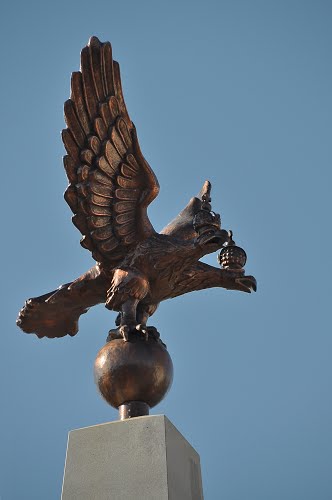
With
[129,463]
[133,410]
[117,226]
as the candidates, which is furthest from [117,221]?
[129,463]

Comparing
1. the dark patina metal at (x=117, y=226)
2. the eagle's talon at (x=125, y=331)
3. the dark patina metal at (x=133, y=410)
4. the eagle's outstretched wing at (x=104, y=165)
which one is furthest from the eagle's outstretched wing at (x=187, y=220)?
the dark patina metal at (x=133, y=410)

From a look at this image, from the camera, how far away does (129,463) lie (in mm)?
2381

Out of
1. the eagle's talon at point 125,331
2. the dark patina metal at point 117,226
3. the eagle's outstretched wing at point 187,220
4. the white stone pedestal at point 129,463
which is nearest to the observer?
the white stone pedestal at point 129,463

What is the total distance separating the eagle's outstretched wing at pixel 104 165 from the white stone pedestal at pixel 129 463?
105 cm

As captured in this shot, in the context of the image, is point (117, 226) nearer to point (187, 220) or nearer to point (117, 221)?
point (117, 221)

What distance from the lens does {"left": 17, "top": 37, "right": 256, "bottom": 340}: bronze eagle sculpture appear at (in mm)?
3141

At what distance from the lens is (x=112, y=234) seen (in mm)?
3262

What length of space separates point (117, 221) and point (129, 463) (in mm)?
1337

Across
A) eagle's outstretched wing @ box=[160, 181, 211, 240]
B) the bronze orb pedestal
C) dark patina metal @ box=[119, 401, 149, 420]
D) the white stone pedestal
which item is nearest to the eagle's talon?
the bronze orb pedestal

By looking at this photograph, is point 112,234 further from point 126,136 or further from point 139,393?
point 139,393

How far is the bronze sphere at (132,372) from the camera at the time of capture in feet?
9.01

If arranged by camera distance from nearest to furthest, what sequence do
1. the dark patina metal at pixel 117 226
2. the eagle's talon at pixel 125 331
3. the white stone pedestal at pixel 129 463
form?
the white stone pedestal at pixel 129 463 < the eagle's talon at pixel 125 331 < the dark patina metal at pixel 117 226

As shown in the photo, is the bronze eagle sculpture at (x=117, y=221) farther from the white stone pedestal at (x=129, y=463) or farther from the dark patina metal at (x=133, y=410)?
the white stone pedestal at (x=129, y=463)

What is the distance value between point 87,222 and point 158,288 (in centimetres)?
53
